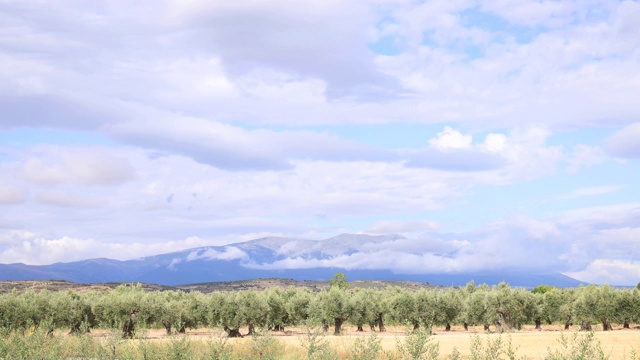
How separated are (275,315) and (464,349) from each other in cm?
3141

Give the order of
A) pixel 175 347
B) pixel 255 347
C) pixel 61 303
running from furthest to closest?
pixel 61 303 < pixel 255 347 < pixel 175 347

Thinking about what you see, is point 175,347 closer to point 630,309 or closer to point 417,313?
point 417,313

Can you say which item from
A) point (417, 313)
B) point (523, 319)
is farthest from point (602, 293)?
point (417, 313)

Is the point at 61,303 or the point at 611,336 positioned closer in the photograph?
the point at 611,336

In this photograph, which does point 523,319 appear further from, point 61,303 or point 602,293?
point 61,303

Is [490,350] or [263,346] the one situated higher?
[490,350]

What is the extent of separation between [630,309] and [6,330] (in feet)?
206

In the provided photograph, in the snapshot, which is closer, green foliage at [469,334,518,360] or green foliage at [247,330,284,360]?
green foliage at [469,334,518,360]

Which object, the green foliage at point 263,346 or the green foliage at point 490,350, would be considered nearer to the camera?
the green foliage at point 490,350

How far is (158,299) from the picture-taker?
65625 millimetres

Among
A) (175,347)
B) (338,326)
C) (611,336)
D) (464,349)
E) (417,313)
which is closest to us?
(175,347)

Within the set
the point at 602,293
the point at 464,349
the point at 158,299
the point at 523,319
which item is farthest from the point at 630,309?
the point at 158,299

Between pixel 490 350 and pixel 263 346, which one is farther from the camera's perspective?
pixel 263 346

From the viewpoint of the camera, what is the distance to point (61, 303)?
63.7 metres
